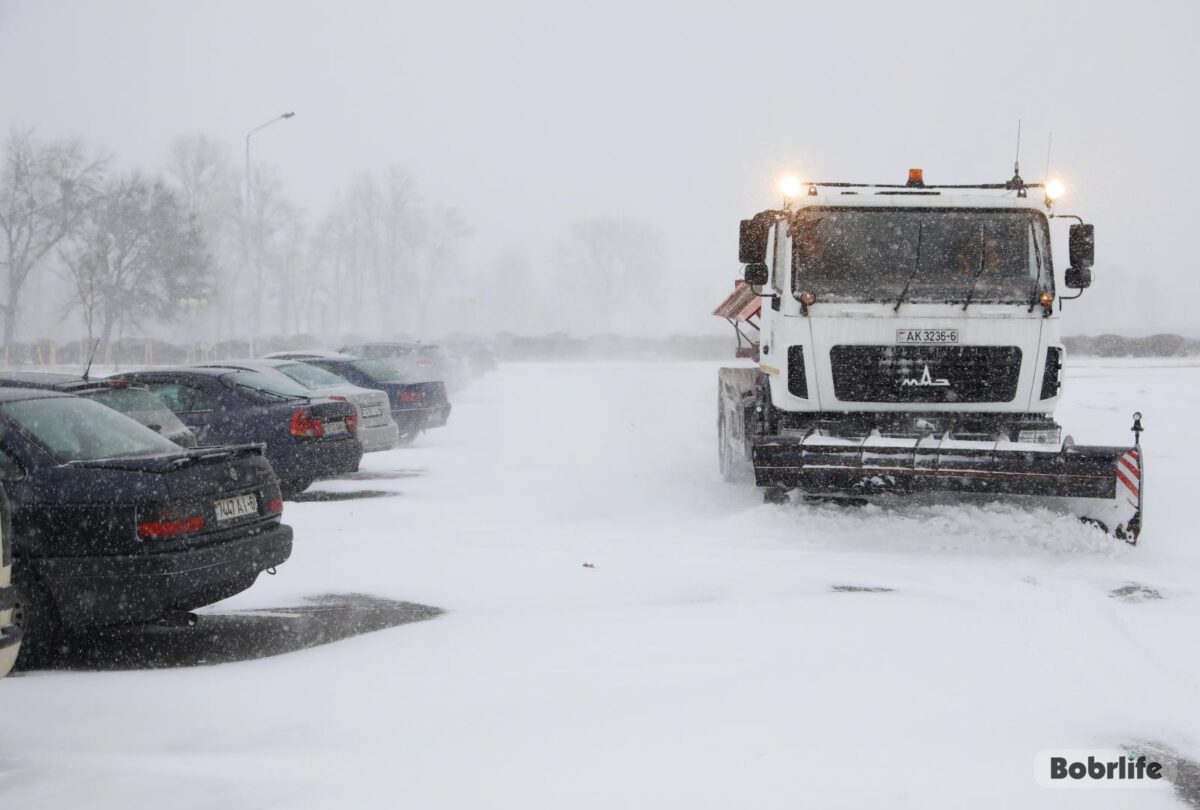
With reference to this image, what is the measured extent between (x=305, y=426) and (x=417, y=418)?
220 inches

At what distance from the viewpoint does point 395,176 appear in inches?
3593

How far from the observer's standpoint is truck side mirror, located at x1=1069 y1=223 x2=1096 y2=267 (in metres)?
9.57

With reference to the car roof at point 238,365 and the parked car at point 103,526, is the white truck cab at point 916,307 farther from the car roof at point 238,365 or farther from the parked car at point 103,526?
the car roof at point 238,365

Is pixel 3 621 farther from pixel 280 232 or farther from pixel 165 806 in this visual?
pixel 280 232

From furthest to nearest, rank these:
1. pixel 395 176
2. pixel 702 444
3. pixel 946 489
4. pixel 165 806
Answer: pixel 395 176 → pixel 702 444 → pixel 946 489 → pixel 165 806

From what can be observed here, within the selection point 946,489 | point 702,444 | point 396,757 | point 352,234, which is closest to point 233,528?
point 396,757

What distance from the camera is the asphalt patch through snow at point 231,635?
19.5 ft

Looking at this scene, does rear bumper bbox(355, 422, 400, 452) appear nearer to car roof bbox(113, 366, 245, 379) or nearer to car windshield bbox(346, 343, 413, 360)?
car roof bbox(113, 366, 245, 379)

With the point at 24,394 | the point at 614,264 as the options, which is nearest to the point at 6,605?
the point at 24,394

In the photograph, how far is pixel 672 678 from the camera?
5438 millimetres

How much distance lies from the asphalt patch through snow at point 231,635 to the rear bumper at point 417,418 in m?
9.72

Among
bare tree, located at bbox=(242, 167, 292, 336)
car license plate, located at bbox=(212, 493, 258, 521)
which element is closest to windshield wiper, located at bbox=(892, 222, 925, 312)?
car license plate, located at bbox=(212, 493, 258, 521)

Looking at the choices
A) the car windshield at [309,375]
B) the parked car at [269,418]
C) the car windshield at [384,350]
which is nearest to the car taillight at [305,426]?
the parked car at [269,418]

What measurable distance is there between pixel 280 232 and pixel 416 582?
82.0 metres
